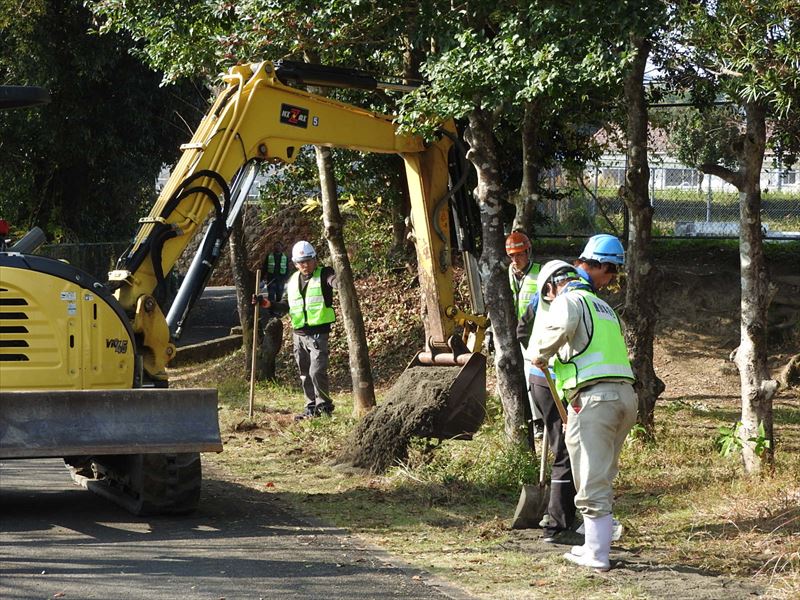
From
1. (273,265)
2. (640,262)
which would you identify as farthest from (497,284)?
(273,265)

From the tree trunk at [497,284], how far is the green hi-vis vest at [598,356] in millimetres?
3051

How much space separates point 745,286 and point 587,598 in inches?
142

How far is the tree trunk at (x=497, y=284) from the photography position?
33.6ft

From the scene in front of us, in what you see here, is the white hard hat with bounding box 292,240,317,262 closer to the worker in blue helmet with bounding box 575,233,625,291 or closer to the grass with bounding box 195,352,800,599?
the grass with bounding box 195,352,800,599

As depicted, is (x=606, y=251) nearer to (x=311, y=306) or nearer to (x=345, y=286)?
(x=345, y=286)

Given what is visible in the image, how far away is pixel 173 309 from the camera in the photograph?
9.67 m

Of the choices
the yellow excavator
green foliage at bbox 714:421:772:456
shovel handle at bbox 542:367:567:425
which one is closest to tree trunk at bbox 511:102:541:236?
the yellow excavator

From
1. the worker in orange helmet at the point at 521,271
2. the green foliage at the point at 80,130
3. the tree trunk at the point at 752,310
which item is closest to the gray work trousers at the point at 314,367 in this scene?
the worker in orange helmet at the point at 521,271

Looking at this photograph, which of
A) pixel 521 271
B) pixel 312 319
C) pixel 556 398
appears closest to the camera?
pixel 556 398

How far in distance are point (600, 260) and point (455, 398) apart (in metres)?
3.49

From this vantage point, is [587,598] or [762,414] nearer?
[587,598]

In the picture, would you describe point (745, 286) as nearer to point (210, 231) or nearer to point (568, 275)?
point (568, 275)

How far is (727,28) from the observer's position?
8.01 meters

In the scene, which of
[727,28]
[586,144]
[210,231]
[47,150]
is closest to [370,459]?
[210,231]
